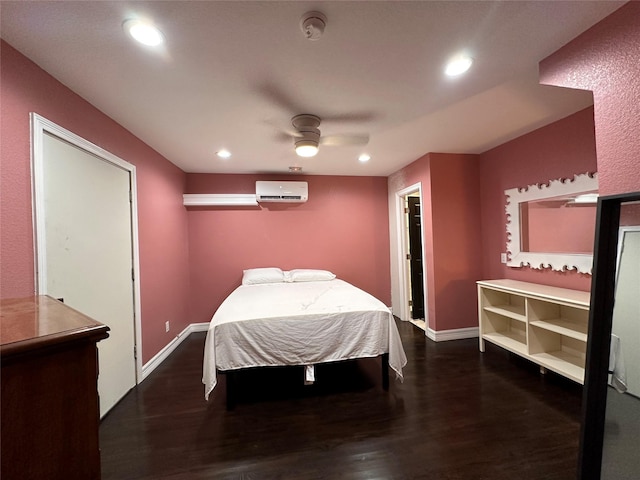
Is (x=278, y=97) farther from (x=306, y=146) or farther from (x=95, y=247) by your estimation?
(x=95, y=247)

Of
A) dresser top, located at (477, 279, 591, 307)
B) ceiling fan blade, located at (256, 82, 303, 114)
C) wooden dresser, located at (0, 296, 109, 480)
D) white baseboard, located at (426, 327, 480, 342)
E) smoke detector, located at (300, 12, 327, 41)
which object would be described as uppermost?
ceiling fan blade, located at (256, 82, 303, 114)

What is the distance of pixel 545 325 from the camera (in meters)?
2.26

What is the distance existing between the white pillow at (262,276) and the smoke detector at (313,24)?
282 centimetres

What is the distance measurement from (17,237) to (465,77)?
→ 2.83 metres

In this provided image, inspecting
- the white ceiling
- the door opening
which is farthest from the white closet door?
the white ceiling

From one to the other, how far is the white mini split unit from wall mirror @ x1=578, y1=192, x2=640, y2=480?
10.3 ft

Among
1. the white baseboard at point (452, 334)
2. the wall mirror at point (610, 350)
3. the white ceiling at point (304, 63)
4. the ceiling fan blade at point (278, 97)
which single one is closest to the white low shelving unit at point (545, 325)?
the white baseboard at point (452, 334)

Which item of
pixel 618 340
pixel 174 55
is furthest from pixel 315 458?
pixel 174 55

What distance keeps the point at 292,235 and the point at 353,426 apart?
9.06ft

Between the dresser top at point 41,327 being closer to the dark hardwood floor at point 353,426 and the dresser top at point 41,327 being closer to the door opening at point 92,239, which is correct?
the door opening at point 92,239

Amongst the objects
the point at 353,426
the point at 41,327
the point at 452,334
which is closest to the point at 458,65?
the point at 41,327

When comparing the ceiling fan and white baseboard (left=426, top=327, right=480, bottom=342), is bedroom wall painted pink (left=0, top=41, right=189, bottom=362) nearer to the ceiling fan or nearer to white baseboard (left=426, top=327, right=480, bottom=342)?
the ceiling fan

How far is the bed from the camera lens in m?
1.97

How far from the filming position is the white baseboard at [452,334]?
3232 mm
